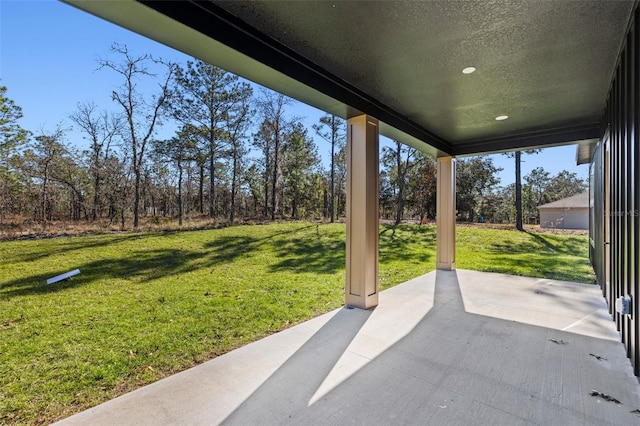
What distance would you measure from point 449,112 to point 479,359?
124 inches

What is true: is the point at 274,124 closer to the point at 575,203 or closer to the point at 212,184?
the point at 212,184

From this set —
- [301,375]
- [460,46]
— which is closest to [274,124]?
[460,46]

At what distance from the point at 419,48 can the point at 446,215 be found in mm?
4179

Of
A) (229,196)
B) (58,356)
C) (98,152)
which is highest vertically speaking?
(98,152)

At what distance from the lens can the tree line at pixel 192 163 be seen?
7.41 meters

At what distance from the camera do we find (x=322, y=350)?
2.53 metres

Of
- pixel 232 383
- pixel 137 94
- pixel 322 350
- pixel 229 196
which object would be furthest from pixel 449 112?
pixel 229 196

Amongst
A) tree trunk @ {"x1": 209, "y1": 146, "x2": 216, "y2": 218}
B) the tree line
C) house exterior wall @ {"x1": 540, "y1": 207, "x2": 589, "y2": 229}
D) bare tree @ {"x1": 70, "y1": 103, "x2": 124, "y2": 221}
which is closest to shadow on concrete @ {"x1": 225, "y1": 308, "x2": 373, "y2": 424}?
the tree line

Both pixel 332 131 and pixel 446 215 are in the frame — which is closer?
pixel 446 215

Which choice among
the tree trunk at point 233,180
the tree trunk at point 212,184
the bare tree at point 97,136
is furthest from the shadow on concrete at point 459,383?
the tree trunk at point 233,180

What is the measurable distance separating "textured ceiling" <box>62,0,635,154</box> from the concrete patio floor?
244cm

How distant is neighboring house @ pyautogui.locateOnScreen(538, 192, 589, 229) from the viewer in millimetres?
14727

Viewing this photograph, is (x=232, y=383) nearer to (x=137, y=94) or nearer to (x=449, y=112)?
(x=449, y=112)

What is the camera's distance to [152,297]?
4.36 m
